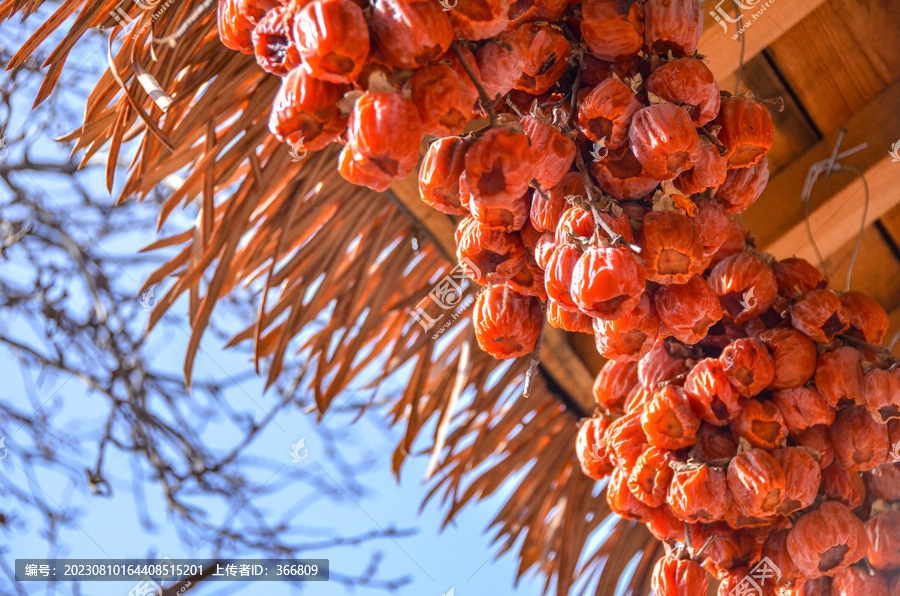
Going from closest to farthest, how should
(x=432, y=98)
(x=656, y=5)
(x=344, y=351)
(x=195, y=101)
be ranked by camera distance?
(x=432, y=98) → (x=656, y=5) → (x=195, y=101) → (x=344, y=351)

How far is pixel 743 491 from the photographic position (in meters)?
0.64

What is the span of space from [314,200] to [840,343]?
70 cm

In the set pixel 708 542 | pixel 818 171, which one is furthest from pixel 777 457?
pixel 818 171

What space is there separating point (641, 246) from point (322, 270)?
0.64m

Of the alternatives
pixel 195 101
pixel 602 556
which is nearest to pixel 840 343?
pixel 602 556

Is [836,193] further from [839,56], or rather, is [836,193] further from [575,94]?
[575,94]

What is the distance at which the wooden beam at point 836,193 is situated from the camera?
97cm

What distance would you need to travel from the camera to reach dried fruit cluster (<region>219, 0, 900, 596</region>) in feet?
1.42

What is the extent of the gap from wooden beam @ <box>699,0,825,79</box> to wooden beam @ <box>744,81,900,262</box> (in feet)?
0.61

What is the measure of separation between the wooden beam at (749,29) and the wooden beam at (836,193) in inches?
7.4

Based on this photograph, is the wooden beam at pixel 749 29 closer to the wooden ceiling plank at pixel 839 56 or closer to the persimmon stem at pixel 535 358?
the wooden ceiling plank at pixel 839 56

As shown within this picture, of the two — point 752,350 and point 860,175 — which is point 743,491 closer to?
point 752,350

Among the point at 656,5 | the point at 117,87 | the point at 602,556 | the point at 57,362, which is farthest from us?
the point at 57,362

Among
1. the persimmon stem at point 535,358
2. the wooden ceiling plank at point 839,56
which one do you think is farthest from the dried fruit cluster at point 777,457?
the wooden ceiling plank at point 839,56
